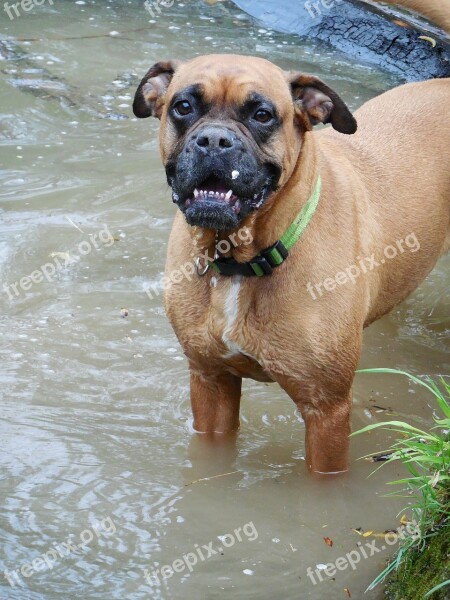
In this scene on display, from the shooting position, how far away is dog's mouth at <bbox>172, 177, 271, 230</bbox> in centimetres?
354

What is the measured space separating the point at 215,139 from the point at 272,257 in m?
0.59

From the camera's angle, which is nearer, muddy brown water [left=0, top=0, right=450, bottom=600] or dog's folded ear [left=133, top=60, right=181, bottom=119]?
muddy brown water [left=0, top=0, right=450, bottom=600]

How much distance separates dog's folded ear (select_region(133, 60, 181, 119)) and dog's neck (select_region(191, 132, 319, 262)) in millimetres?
606

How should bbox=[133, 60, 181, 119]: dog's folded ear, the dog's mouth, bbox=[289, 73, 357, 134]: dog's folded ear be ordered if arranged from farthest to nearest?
bbox=[133, 60, 181, 119]: dog's folded ear
bbox=[289, 73, 357, 134]: dog's folded ear
the dog's mouth

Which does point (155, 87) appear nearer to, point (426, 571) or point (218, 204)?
point (218, 204)

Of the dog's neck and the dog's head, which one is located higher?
the dog's head

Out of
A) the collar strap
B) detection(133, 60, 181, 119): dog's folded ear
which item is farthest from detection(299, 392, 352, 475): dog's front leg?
detection(133, 60, 181, 119): dog's folded ear

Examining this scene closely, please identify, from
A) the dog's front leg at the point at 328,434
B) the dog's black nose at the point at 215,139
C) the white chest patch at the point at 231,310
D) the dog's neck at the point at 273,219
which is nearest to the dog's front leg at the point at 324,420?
the dog's front leg at the point at 328,434

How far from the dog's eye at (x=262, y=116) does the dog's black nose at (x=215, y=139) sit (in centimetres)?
21

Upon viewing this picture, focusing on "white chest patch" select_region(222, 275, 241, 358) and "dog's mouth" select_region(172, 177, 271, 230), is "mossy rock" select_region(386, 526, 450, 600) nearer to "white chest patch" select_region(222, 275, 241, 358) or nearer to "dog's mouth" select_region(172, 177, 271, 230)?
"white chest patch" select_region(222, 275, 241, 358)

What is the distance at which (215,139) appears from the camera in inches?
135

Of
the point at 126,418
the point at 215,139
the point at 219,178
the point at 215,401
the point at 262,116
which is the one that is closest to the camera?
the point at 215,139

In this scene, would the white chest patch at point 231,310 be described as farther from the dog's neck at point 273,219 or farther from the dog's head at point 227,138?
the dog's head at point 227,138

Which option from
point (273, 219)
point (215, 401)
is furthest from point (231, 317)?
point (215, 401)
